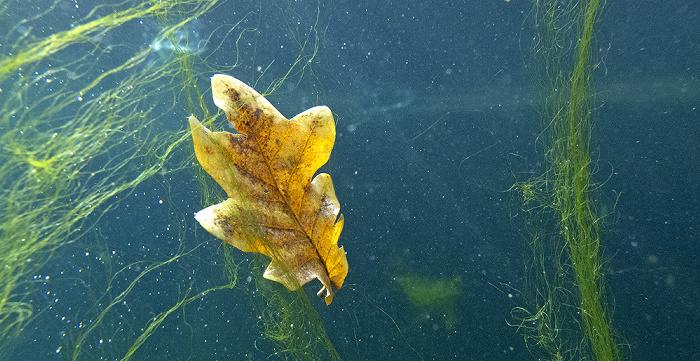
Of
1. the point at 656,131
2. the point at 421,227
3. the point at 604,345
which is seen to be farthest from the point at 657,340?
the point at 421,227

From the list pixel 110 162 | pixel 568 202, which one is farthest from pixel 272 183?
pixel 568 202

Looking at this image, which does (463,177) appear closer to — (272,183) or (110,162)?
(272,183)

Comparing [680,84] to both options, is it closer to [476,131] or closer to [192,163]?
[476,131]

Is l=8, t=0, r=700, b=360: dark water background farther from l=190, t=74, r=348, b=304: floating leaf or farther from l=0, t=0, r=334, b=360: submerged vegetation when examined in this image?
l=190, t=74, r=348, b=304: floating leaf

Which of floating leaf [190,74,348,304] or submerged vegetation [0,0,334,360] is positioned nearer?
floating leaf [190,74,348,304]

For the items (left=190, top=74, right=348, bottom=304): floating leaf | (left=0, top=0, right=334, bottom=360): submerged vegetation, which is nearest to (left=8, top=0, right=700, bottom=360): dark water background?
(left=0, top=0, right=334, bottom=360): submerged vegetation

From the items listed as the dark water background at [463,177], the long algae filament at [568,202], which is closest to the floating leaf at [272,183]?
the dark water background at [463,177]

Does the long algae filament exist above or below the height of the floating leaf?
below

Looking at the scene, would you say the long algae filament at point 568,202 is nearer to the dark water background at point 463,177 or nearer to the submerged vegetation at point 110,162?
the dark water background at point 463,177
